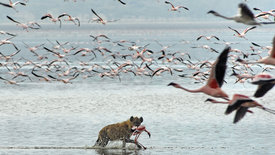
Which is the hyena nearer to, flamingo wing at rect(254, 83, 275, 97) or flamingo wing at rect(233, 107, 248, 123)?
flamingo wing at rect(233, 107, 248, 123)

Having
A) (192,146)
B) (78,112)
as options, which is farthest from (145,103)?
(192,146)

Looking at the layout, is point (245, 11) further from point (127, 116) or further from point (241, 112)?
point (127, 116)

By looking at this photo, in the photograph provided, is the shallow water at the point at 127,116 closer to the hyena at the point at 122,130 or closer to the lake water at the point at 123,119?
the lake water at the point at 123,119

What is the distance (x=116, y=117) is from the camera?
33.1 metres

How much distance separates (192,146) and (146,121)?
25.6 feet

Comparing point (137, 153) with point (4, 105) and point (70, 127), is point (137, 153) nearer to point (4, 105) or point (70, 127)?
point (70, 127)

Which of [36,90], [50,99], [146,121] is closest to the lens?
[146,121]

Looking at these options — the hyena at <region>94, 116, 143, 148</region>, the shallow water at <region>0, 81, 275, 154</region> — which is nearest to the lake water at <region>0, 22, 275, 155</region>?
the shallow water at <region>0, 81, 275, 154</region>

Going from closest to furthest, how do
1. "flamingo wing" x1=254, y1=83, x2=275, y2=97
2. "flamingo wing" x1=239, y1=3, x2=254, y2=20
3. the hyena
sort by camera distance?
"flamingo wing" x1=239, y1=3, x2=254, y2=20
"flamingo wing" x1=254, y1=83, x2=275, y2=97
the hyena

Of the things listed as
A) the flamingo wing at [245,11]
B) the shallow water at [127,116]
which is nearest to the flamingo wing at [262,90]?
the flamingo wing at [245,11]

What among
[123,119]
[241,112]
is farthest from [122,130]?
[241,112]

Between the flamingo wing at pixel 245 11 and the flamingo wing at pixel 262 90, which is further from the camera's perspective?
the flamingo wing at pixel 262 90

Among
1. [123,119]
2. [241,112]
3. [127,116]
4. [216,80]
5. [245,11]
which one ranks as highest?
[245,11]

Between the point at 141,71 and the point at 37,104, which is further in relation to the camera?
the point at 141,71
